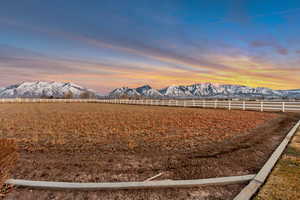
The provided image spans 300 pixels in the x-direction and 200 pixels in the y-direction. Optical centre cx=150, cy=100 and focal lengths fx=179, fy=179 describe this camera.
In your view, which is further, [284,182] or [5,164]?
[5,164]

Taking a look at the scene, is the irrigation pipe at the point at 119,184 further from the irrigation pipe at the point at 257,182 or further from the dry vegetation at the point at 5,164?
the irrigation pipe at the point at 257,182

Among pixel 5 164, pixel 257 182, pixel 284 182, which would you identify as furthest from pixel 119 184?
pixel 284 182

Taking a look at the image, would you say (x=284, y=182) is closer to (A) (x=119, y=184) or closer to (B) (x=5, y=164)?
(A) (x=119, y=184)

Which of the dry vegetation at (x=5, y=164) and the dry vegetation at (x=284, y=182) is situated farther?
the dry vegetation at (x=5, y=164)

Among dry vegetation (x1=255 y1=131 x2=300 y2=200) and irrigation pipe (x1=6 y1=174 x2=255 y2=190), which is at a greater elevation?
dry vegetation (x1=255 y1=131 x2=300 y2=200)

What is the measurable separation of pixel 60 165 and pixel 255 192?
13.6 feet

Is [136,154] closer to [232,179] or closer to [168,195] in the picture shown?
[168,195]

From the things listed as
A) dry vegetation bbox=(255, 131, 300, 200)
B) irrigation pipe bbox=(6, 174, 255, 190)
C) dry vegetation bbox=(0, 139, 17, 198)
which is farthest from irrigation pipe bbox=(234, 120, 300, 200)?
dry vegetation bbox=(0, 139, 17, 198)

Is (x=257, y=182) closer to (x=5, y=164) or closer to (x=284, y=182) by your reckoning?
(x=284, y=182)

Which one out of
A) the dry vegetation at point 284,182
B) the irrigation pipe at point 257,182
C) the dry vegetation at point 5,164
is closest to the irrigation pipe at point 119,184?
the dry vegetation at point 5,164

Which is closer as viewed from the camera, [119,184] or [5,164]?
[119,184]

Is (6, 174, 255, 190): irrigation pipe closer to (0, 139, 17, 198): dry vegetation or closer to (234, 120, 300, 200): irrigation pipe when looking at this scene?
(0, 139, 17, 198): dry vegetation

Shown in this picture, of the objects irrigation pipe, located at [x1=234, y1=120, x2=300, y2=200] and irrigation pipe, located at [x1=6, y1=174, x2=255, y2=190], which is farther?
irrigation pipe, located at [x1=6, y1=174, x2=255, y2=190]

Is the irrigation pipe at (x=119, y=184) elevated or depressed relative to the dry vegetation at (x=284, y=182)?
depressed
